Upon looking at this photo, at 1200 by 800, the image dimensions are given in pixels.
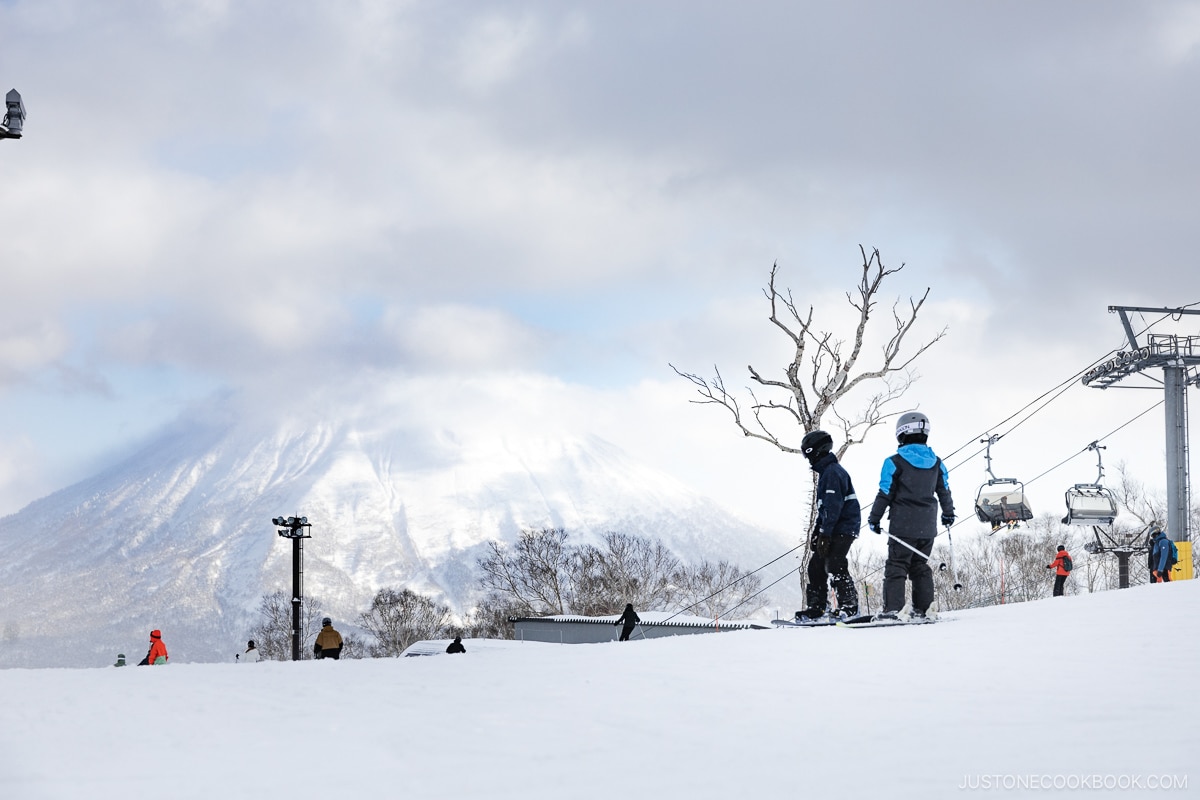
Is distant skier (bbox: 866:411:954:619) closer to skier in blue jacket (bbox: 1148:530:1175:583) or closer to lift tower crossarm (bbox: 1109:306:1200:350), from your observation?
skier in blue jacket (bbox: 1148:530:1175:583)

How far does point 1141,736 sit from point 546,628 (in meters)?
43.7

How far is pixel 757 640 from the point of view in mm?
9781

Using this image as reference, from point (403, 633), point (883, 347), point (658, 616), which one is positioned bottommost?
point (403, 633)

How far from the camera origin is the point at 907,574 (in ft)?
38.3

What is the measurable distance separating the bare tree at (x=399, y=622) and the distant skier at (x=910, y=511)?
7718cm

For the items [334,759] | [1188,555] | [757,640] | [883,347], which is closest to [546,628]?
[883,347]

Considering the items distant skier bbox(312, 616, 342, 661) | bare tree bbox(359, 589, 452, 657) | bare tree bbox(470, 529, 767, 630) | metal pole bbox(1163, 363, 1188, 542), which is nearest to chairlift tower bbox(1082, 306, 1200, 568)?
metal pole bbox(1163, 363, 1188, 542)

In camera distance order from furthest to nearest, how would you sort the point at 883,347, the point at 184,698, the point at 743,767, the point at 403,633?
the point at 403,633
the point at 883,347
the point at 184,698
the point at 743,767

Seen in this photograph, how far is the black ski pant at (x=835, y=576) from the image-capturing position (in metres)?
11.9

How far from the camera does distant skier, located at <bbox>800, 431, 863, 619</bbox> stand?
38.9ft

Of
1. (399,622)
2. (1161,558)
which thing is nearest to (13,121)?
(1161,558)

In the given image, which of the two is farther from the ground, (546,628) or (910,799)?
(910,799)

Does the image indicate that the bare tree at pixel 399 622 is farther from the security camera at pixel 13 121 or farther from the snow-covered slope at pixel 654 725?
the snow-covered slope at pixel 654 725

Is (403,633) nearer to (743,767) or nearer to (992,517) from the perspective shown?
(992,517)
